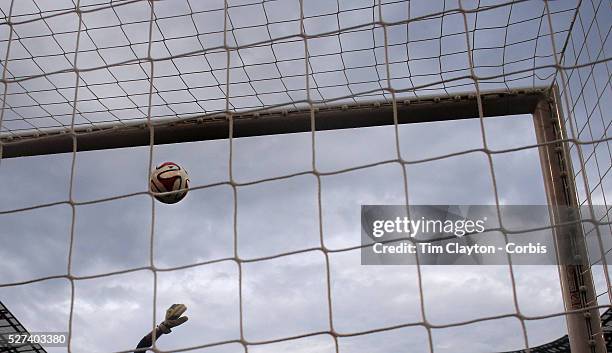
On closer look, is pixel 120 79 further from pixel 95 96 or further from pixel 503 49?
pixel 503 49

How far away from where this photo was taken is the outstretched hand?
2.92 m

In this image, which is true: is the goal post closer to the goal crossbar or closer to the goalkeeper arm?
the goal crossbar

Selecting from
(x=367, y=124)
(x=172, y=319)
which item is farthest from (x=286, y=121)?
(x=172, y=319)

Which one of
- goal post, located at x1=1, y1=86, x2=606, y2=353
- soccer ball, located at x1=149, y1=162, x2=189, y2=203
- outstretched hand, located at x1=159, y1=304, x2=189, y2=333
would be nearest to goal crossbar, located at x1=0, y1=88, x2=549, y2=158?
goal post, located at x1=1, y1=86, x2=606, y2=353

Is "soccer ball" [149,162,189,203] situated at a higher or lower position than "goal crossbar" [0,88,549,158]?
lower

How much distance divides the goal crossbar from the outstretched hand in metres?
0.82

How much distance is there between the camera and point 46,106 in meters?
3.11

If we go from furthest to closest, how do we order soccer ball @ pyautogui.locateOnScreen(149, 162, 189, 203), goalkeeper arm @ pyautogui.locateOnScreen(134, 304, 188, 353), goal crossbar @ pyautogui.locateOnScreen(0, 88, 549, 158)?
goalkeeper arm @ pyautogui.locateOnScreen(134, 304, 188, 353)
goal crossbar @ pyautogui.locateOnScreen(0, 88, 549, 158)
soccer ball @ pyautogui.locateOnScreen(149, 162, 189, 203)

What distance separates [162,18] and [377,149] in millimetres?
1107

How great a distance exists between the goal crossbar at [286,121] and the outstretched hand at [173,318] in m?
0.82

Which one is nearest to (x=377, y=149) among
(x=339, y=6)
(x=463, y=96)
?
(x=463, y=96)

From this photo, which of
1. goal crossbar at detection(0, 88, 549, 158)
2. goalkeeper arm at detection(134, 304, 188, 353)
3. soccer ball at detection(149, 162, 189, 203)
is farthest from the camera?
goalkeeper arm at detection(134, 304, 188, 353)

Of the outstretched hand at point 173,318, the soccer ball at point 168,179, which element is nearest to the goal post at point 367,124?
the soccer ball at point 168,179

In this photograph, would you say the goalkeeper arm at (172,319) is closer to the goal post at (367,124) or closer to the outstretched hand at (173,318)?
the outstretched hand at (173,318)
